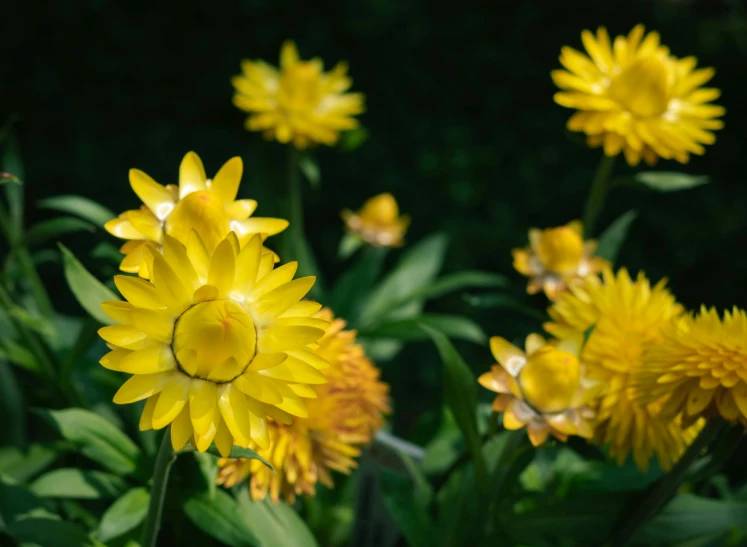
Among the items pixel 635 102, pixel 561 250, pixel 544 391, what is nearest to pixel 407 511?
pixel 544 391

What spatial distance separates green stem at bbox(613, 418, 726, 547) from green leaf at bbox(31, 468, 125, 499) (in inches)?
23.0

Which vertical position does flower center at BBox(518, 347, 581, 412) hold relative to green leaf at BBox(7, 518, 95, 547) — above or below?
above

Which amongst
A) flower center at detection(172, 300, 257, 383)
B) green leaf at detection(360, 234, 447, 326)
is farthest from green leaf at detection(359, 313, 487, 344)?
flower center at detection(172, 300, 257, 383)

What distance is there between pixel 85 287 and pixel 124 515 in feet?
0.81

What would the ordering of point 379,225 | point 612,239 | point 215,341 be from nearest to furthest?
point 215,341, point 612,239, point 379,225

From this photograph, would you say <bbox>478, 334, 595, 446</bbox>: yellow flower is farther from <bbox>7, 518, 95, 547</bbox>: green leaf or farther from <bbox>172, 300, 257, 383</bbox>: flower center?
<bbox>7, 518, 95, 547</bbox>: green leaf

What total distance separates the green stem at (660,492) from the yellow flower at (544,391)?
0.11 metres

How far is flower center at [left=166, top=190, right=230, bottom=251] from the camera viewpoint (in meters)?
0.72

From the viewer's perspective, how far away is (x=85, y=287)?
88cm

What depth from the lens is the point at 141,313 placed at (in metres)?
0.63

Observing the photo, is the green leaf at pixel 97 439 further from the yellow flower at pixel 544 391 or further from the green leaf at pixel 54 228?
the yellow flower at pixel 544 391

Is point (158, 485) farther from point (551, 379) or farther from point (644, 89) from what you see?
point (644, 89)

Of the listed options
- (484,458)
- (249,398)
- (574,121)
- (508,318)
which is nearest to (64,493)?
(249,398)

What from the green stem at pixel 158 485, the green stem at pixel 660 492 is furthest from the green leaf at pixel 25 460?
the green stem at pixel 660 492
